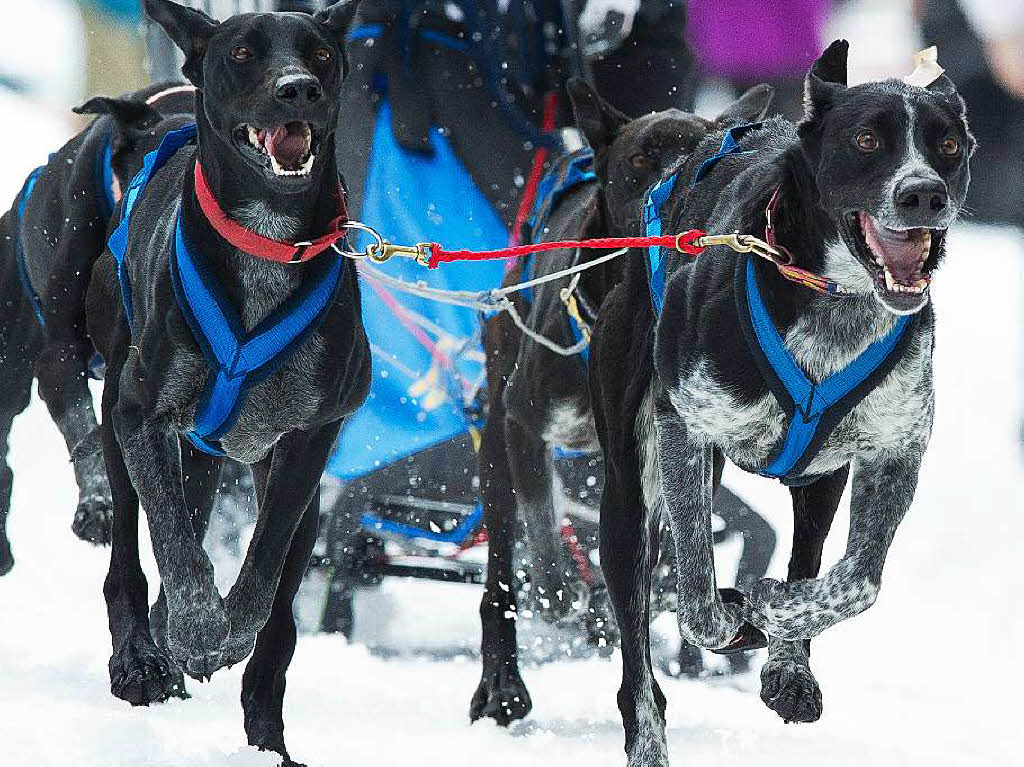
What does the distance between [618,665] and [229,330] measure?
2.24 m

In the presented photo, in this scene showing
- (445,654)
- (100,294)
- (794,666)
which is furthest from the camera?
(445,654)

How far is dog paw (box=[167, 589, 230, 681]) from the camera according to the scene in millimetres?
3252

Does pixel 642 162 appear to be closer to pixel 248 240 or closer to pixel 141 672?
pixel 248 240

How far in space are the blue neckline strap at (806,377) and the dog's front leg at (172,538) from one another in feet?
3.57

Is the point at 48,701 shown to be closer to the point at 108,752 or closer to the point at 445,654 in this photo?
the point at 108,752

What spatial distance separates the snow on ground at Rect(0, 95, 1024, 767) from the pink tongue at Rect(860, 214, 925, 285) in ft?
5.17

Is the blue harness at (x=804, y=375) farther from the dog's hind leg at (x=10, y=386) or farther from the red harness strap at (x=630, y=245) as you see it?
the dog's hind leg at (x=10, y=386)

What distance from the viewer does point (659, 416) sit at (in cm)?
354

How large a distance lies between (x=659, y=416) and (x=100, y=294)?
1.33m

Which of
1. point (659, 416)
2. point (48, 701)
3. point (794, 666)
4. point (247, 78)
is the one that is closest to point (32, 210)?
point (48, 701)

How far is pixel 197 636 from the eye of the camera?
3.25 metres

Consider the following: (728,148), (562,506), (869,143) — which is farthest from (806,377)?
(562,506)

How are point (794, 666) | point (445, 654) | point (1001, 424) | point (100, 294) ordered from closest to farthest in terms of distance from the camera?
point (794, 666), point (100, 294), point (445, 654), point (1001, 424)

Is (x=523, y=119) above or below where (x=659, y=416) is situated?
above
